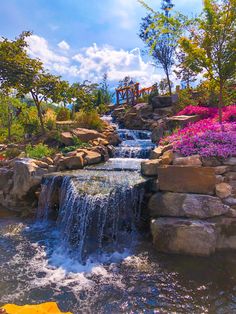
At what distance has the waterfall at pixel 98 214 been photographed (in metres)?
5.29

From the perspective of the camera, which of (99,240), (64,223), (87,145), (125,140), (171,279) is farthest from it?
(125,140)

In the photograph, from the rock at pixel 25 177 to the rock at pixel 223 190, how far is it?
4366mm

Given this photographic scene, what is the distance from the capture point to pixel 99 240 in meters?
5.27

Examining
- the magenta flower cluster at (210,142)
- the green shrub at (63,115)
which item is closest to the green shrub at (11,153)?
the green shrub at (63,115)

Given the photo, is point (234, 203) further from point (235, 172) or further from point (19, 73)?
point (19, 73)

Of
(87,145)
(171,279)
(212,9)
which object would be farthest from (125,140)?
(171,279)

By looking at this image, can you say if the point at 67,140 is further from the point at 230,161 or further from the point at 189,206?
the point at 230,161

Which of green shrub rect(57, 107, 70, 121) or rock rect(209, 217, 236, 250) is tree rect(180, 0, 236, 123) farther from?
green shrub rect(57, 107, 70, 121)

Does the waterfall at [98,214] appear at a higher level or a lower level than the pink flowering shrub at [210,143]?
lower

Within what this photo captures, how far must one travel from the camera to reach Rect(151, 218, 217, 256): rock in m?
4.70

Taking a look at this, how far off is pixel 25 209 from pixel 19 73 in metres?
5.64

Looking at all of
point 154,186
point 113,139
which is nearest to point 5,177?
point 113,139

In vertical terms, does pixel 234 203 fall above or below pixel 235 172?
below

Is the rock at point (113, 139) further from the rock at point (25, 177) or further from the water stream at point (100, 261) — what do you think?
the rock at point (25, 177)
